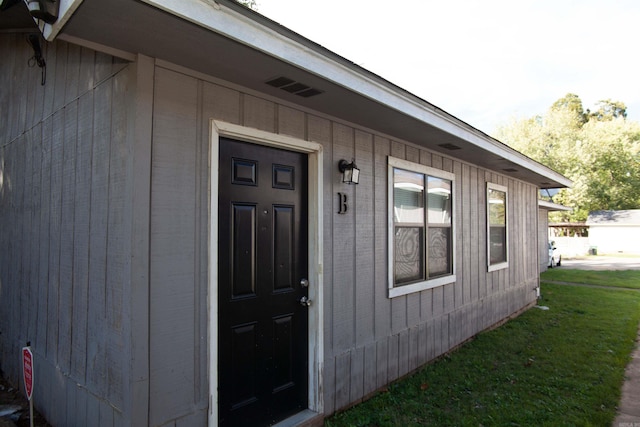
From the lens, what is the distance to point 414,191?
4.17 metres

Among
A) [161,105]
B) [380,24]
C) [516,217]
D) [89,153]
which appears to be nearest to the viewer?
[161,105]

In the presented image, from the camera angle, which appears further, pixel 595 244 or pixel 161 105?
pixel 595 244

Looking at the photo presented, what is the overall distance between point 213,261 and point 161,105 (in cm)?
93

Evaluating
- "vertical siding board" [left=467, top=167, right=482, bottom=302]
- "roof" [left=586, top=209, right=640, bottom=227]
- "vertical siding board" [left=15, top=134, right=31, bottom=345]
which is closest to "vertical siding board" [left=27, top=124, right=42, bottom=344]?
"vertical siding board" [left=15, top=134, right=31, bottom=345]

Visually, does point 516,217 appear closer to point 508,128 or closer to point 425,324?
point 425,324

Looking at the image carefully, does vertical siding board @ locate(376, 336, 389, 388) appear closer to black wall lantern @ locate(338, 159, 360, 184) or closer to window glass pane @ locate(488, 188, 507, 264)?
black wall lantern @ locate(338, 159, 360, 184)

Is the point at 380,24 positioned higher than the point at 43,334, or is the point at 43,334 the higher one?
the point at 380,24

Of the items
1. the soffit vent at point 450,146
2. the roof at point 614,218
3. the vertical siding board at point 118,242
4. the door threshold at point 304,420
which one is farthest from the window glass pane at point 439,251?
the roof at point 614,218

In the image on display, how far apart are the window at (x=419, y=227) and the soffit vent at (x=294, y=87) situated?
1408mm

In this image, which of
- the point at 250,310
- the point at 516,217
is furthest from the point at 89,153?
the point at 516,217

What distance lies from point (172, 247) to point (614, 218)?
33.1 m

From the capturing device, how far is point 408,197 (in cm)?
409

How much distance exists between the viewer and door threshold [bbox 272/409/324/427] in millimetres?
2664

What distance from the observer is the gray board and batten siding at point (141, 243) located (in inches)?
79.0
